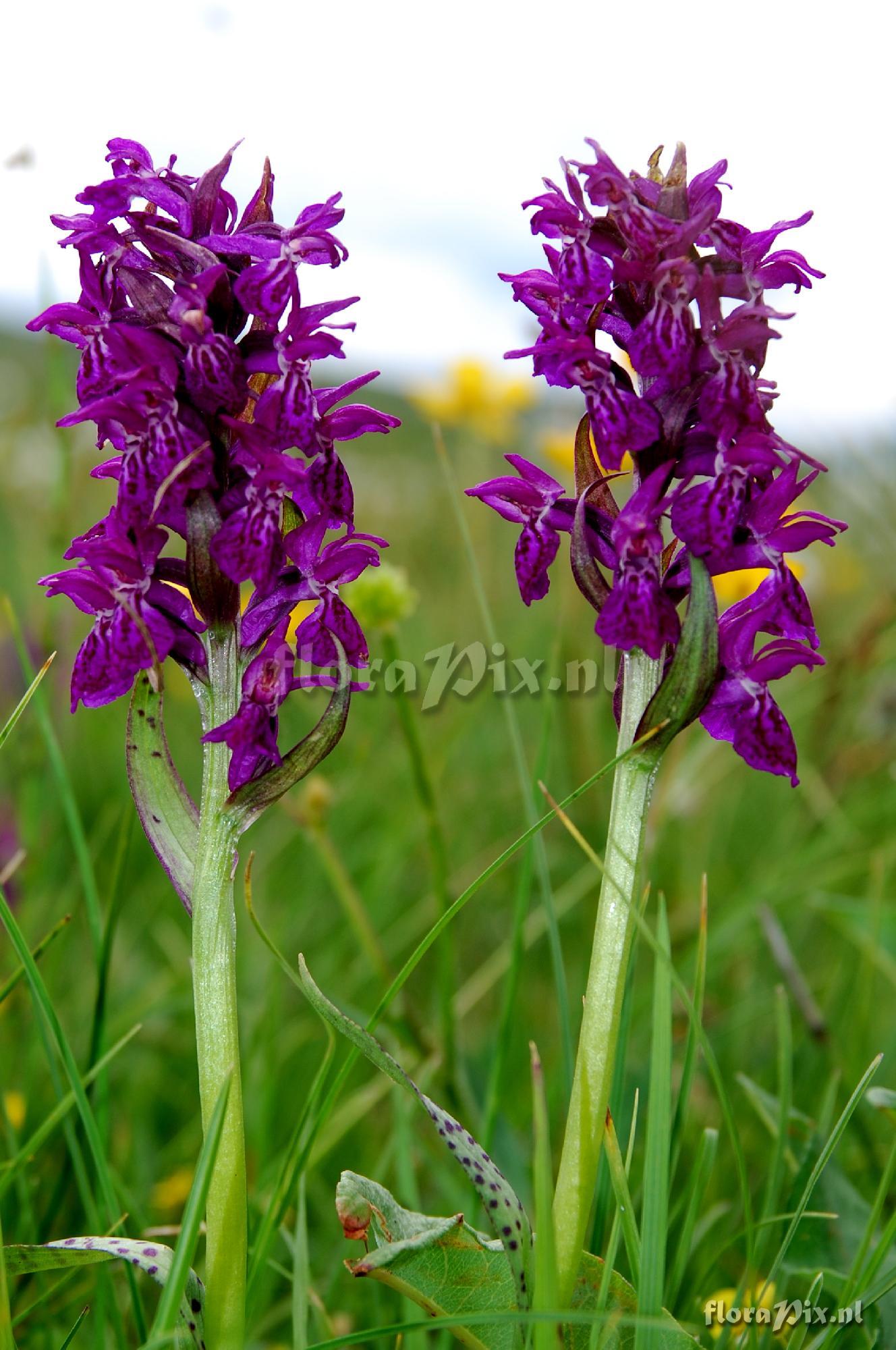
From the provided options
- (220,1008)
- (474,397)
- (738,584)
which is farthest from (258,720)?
(474,397)

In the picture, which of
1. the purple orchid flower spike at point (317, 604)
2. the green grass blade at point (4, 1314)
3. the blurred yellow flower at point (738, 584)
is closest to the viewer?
the green grass blade at point (4, 1314)

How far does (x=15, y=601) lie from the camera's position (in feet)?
14.7

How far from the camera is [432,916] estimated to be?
3666 mm

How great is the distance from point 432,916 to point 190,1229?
237 cm

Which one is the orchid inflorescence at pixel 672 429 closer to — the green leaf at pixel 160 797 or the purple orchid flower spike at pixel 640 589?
the purple orchid flower spike at pixel 640 589

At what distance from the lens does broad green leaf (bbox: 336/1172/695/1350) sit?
58.2 inches

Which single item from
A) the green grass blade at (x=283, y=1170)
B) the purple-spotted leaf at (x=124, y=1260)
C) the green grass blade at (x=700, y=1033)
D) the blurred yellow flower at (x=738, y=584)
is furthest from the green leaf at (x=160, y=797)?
the blurred yellow flower at (x=738, y=584)

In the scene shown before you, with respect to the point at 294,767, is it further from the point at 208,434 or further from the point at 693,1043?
the point at 693,1043

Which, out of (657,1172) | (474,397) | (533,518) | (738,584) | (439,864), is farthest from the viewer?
(474,397)

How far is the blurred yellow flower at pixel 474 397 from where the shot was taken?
728 cm

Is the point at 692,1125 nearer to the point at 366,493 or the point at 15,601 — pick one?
the point at 15,601

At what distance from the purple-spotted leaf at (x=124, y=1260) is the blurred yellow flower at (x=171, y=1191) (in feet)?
3.41

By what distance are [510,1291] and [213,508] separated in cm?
117

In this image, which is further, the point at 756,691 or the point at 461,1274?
the point at 756,691
